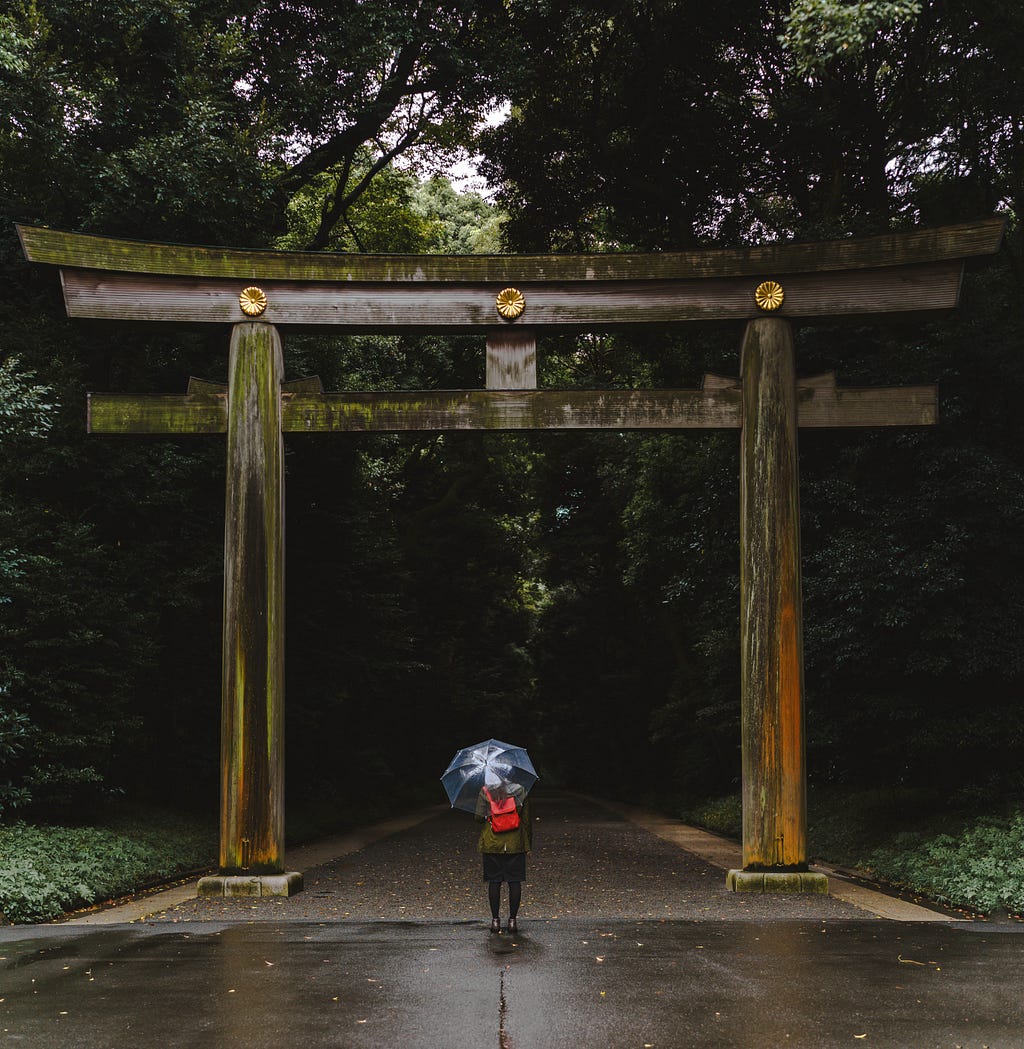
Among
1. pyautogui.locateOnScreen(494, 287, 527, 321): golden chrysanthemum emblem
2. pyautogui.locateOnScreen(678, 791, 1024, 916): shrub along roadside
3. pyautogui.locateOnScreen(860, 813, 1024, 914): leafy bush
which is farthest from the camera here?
pyautogui.locateOnScreen(494, 287, 527, 321): golden chrysanthemum emblem

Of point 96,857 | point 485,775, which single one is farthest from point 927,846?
point 96,857

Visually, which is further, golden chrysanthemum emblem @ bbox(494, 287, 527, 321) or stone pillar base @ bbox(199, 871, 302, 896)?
golden chrysanthemum emblem @ bbox(494, 287, 527, 321)

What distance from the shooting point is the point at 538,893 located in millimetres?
10539

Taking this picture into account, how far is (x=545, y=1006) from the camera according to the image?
227 inches

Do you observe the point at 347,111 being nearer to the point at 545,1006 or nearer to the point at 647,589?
the point at 647,589

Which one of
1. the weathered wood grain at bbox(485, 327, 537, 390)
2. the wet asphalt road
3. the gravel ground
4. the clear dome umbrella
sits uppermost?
the weathered wood grain at bbox(485, 327, 537, 390)

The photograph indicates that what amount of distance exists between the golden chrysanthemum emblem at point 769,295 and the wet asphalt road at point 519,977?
5.79 m

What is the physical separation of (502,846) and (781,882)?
3346mm

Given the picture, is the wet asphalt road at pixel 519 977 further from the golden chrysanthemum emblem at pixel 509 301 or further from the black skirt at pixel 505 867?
the golden chrysanthemum emblem at pixel 509 301

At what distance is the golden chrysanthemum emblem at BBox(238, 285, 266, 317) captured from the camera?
10648 mm

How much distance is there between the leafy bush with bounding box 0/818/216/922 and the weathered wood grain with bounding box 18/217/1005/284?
5.84 meters

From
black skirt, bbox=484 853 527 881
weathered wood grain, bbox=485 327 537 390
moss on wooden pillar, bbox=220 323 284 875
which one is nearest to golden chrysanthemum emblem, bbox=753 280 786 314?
weathered wood grain, bbox=485 327 537 390

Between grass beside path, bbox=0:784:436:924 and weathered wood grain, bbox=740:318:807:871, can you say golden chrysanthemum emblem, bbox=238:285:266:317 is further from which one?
grass beside path, bbox=0:784:436:924

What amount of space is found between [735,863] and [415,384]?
42.2ft
